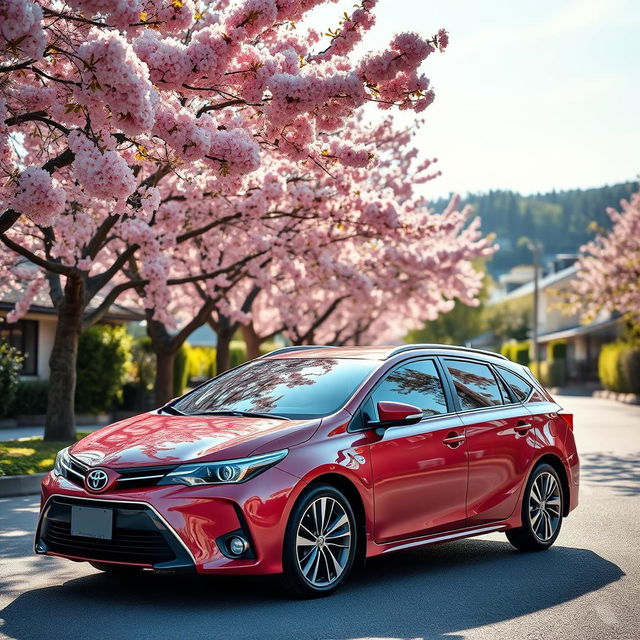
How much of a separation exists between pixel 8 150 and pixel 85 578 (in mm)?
5542

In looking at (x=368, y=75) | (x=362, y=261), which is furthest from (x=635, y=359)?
(x=368, y=75)

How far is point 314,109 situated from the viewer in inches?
433

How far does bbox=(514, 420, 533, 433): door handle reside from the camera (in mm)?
8820

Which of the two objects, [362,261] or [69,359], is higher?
[362,261]

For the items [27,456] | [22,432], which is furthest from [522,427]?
[22,432]

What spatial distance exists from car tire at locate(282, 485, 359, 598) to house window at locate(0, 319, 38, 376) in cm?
2374

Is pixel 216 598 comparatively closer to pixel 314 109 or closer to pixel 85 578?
pixel 85 578

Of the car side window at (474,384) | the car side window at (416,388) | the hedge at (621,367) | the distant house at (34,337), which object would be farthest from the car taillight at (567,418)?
the hedge at (621,367)

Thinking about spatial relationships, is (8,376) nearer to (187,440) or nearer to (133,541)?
(187,440)

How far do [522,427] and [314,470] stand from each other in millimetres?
2613

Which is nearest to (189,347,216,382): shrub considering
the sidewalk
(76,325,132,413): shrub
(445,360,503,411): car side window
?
(76,325,132,413): shrub

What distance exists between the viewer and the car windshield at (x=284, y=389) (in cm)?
746

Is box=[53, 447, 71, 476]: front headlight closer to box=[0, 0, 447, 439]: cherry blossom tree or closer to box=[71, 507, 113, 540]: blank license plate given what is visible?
box=[71, 507, 113, 540]: blank license plate

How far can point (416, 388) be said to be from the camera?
319 inches
